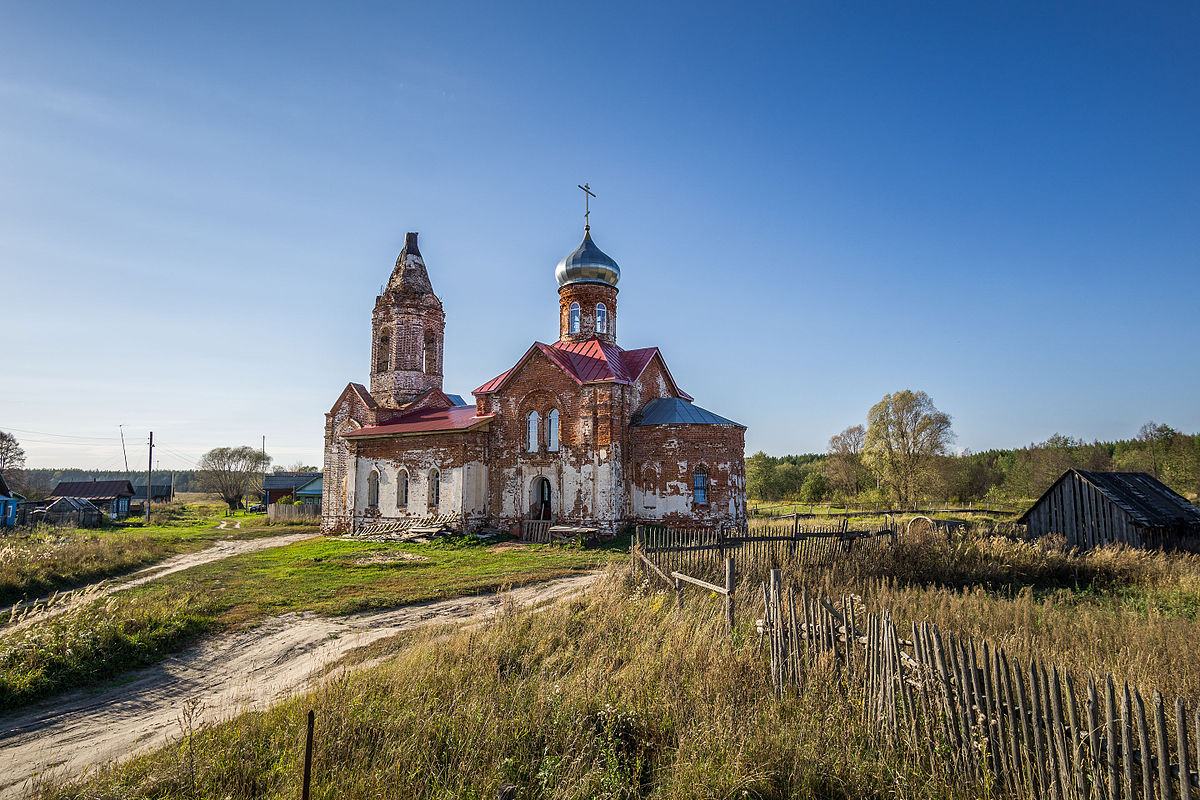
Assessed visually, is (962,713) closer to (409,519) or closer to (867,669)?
(867,669)

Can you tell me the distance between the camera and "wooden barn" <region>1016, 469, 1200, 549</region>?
16.0 m

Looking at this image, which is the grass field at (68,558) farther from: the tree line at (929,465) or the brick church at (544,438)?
the tree line at (929,465)

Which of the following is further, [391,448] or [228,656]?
[391,448]

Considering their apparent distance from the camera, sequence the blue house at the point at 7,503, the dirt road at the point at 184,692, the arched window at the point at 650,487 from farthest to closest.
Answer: the blue house at the point at 7,503 < the arched window at the point at 650,487 < the dirt road at the point at 184,692

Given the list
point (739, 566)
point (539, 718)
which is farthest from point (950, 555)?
point (539, 718)

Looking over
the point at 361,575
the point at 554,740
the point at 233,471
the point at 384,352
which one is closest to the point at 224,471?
the point at 233,471

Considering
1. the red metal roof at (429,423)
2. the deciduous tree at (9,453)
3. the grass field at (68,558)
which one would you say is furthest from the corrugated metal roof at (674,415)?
the deciduous tree at (9,453)

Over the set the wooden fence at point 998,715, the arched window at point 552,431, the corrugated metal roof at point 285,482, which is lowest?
the wooden fence at point 998,715

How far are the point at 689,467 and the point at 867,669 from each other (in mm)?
16735

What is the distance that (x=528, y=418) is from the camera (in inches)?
985

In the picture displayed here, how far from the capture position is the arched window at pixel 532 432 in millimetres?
24766

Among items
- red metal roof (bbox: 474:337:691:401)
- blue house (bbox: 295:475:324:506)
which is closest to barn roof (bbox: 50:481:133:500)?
blue house (bbox: 295:475:324:506)

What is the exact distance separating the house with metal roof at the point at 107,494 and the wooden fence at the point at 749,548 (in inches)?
2109

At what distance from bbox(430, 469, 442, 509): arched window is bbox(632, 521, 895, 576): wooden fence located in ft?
51.8
